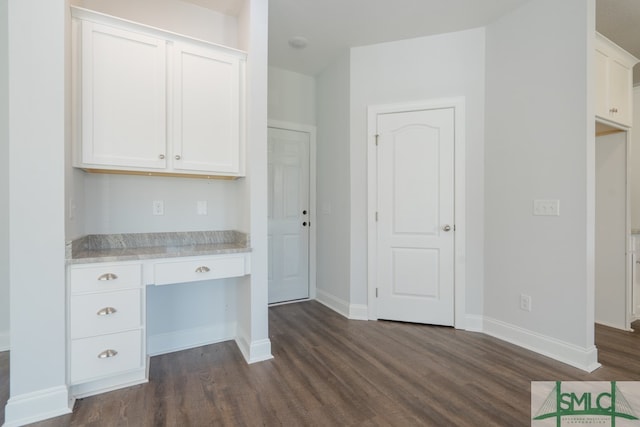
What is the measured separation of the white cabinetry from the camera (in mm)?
1754

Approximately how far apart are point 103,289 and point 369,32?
9.74 feet

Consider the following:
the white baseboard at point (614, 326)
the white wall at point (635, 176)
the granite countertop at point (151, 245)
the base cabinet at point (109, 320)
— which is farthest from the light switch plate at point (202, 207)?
the white wall at point (635, 176)

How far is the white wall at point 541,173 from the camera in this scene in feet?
7.19

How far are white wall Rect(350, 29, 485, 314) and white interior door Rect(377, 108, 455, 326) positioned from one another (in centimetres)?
16

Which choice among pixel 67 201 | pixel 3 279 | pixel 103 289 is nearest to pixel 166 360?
pixel 103 289

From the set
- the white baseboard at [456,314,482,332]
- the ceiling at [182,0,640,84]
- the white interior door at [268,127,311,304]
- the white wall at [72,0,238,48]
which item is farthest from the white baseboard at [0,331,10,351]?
the white baseboard at [456,314,482,332]

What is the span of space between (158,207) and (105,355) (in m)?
1.04

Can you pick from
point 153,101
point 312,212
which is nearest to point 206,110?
point 153,101

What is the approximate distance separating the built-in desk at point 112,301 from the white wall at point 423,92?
61.8 inches

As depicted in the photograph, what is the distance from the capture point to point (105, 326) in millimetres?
1825

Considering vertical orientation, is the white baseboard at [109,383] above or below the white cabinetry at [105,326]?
below

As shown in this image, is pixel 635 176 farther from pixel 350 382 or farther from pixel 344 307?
pixel 350 382

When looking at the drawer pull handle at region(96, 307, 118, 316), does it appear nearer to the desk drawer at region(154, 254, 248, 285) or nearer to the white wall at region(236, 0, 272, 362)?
the desk drawer at region(154, 254, 248, 285)

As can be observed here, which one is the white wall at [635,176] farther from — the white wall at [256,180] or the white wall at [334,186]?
the white wall at [256,180]
